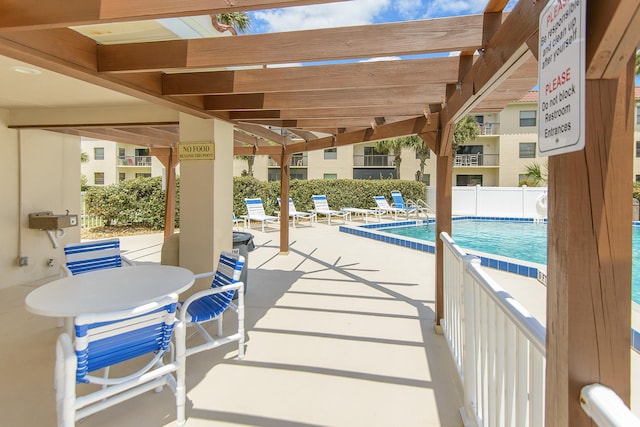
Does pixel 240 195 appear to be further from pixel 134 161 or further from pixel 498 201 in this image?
pixel 134 161

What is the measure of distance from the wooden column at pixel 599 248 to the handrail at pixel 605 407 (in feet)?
0.11

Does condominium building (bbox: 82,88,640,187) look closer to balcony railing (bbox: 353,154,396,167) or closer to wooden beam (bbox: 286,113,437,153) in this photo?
balcony railing (bbox: 353,154,396,167)

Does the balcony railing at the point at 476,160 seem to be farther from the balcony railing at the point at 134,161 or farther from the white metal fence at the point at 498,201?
the balcony railing at the point at 134,161

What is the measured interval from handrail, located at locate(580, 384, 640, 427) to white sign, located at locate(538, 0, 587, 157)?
0.58 metres

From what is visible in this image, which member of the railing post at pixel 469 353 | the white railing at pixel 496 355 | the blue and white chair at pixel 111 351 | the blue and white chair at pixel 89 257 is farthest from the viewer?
the blue and white chair at pixel 89 257

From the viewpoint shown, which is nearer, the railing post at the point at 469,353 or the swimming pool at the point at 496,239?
the railing post at the point at 469,353

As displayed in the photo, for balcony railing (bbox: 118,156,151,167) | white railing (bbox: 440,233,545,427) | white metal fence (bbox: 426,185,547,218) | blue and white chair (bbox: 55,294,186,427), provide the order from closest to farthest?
white railing (bbox: 440,233,545,427) → blue and white chair (bbox: 55,294,186,427) → white metal fence (bbox: 426,185,547,218) → balcony railing (bbox: 118,156,151,167)

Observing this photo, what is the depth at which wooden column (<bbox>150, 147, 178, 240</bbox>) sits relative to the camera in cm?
739

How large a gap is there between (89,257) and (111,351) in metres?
2.13

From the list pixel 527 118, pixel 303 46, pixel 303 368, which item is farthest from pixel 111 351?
pixel 527 118

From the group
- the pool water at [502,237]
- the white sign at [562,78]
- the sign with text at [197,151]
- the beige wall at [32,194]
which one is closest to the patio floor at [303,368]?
the beige wall at [32,194]

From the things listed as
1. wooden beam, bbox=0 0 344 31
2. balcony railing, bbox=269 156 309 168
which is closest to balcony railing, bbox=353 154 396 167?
balcony railing, bbox=269 156 309 168

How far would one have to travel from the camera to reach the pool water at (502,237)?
A: 850 cm

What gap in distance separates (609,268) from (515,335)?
0.71m
